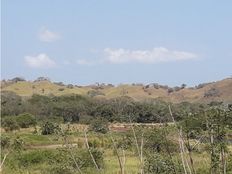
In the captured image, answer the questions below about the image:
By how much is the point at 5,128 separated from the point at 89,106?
798 inches

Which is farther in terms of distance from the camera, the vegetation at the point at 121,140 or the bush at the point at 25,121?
the bush at the point at 25,121

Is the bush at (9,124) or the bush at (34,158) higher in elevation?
the bush at (9,124)

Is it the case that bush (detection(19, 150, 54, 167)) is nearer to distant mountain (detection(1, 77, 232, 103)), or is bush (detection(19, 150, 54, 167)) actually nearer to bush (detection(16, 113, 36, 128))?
bush (detection(16, 113, 36, 128))

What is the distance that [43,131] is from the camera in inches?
1604

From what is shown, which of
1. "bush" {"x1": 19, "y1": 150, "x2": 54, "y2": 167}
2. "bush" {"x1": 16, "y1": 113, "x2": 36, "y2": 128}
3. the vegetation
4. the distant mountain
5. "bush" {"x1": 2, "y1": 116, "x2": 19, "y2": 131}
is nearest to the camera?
the vegetation

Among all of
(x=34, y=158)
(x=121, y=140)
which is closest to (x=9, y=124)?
(x=34, y=158)

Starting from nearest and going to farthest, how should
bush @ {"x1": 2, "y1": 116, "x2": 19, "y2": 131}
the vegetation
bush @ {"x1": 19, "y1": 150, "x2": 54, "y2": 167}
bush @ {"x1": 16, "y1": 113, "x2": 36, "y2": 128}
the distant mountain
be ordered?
the vegetation, bush @ {"x1": 19, "y1": 150, "x2": 54, "y2": 167}, bush @ {"x1": 2, "y1": 116, "x2": 19, "y2": 131}, bush @ {"x1": 16, "y1": 113, "x2": 36, "y2": 128}, the distant mountain

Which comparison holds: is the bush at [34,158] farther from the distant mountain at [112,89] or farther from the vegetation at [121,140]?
the distant mountain at [112,89]

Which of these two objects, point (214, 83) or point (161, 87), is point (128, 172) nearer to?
point (214, 83)

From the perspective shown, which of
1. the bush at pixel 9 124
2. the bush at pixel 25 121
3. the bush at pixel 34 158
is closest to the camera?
the bush at pixel 34 158

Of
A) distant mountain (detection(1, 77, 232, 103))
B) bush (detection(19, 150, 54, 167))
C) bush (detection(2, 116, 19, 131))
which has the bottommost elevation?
bush (detection(19, 150, 54, 167))

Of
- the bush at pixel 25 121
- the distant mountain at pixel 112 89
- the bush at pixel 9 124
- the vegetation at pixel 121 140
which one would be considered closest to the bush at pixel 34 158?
the vegetation at pixel 121 140

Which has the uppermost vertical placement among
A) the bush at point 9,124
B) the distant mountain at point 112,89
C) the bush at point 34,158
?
the distant mountain at point 112,89

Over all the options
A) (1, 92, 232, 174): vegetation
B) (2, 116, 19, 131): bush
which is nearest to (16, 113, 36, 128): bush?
(1, 92, 232, 174): vegetation
